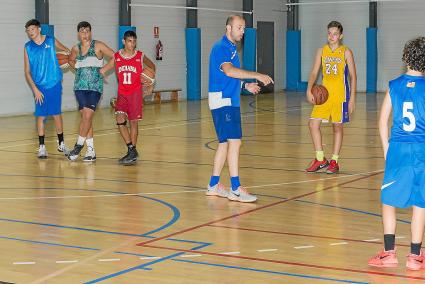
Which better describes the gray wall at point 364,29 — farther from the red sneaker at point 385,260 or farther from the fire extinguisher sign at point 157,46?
the red sneaker at point 385,260

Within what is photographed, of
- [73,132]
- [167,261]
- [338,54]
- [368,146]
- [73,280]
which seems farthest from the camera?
[73,132]

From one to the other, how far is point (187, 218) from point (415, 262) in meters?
2.54

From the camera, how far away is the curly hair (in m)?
5.83

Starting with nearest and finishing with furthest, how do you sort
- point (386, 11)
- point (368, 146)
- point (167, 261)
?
point (167, 261)
point (368, 146)
point (386, 11)

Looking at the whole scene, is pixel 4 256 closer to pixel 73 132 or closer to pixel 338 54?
pixel 338 54

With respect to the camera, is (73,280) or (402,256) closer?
(73,280)

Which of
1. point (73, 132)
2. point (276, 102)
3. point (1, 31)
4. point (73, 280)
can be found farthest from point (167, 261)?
point (276, 102)

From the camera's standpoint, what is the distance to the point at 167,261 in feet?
20.8

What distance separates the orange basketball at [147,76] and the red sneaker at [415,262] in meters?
6.56

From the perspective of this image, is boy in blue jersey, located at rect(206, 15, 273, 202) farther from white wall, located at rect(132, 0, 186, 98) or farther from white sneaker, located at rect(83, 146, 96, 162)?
white wall, located at rect(132, 0, 186, 98)

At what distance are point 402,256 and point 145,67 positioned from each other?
630 centimetres

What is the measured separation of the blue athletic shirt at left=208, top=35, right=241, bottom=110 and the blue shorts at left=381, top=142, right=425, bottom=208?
10.4 feet

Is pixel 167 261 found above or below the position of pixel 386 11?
below

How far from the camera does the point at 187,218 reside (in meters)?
8.00
